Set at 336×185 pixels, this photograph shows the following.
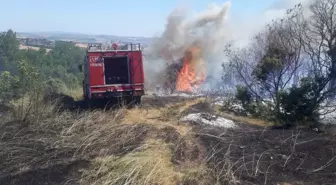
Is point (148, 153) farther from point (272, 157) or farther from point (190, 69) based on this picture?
point (190, 69)

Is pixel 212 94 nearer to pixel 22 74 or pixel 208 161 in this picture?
pixel 22 74

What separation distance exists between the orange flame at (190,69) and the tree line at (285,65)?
398 inches

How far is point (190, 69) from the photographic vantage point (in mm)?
34406

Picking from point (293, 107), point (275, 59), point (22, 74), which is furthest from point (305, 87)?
point (22, 74)

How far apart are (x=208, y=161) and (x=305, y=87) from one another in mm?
8799

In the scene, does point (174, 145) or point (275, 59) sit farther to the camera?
point (275, 59)

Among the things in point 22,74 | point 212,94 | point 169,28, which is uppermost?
point 169,28

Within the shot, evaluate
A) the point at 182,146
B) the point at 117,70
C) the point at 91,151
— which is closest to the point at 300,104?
the point at 117,70

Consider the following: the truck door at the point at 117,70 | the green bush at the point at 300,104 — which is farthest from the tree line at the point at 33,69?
the green bush at the point at 300,104

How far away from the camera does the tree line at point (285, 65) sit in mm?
16328

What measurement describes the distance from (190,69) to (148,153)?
1069 inches

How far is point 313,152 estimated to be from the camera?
8000 mm

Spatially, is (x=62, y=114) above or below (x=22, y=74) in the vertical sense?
below

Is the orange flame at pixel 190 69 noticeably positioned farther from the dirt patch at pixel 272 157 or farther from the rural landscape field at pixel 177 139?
the dirt patch at pixel 272 157
